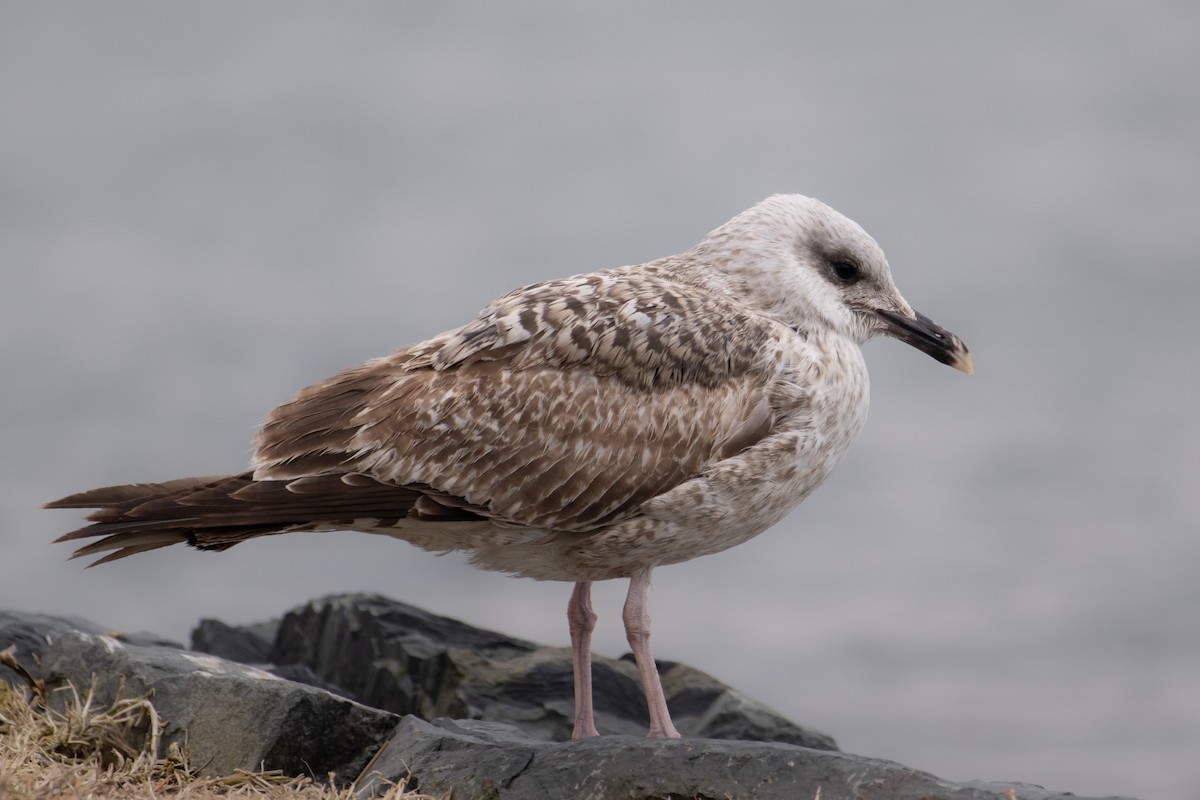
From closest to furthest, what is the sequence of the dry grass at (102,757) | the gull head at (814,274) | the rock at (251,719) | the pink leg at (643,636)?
the dry grass at (102,757) → the pink leg at (643,636) → the rock at (251,719) → the gull head at (814,274)

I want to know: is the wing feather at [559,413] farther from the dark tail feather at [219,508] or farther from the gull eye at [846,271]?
the gull eye at [846,271]

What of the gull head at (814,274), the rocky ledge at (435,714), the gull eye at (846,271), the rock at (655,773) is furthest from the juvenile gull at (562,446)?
the rocky ledge at (435,714)

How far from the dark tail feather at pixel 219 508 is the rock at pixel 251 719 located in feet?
3.72

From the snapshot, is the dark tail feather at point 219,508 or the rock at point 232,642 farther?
the rock at point 232,642

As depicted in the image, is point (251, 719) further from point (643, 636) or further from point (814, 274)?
point (814, 274)

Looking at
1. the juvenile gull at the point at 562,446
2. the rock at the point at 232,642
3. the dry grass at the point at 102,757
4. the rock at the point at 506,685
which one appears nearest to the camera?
the dry grass at the point at 102,757

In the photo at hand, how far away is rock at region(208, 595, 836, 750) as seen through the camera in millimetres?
9266

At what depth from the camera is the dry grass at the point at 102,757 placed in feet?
19.8

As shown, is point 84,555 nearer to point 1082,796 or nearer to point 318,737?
point 318,737

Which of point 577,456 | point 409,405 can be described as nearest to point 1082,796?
point 577,456

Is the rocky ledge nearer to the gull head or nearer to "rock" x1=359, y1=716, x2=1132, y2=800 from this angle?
"rock" x1=359, y1=716, x2=1132, y2=800

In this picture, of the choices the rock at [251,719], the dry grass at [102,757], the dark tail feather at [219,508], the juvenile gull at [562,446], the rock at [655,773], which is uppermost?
the juvenile gull at [562,446]

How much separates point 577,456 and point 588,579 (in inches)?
30.6

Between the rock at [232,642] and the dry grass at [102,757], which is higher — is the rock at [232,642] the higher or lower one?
the higher one
